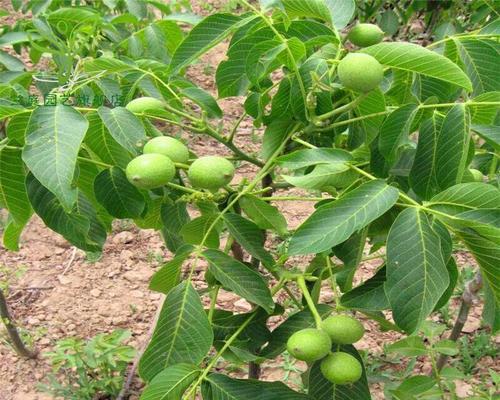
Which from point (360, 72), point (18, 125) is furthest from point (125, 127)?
point (360, 72)

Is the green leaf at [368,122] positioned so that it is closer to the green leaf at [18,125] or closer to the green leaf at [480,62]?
the green leaf at [480,62]

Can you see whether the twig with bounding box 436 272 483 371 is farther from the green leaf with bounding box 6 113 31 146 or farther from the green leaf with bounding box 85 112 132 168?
the green leaf with bounding box 6 113 31 146

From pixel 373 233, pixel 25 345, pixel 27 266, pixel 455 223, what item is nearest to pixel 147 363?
pixel 373 233

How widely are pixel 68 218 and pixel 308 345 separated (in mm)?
496

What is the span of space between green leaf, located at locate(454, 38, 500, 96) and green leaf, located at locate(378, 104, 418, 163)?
0.20 m

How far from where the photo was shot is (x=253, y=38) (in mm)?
1149

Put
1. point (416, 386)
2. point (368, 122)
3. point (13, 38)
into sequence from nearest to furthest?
1. point (368, 122)
2. point (416, 386)
3. point (13, 38)

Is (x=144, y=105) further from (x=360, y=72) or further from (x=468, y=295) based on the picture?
(x=468, y=295)

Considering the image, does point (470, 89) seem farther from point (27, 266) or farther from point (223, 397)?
point (27, 266)

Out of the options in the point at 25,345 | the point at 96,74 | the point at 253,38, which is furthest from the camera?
the point at 25,345

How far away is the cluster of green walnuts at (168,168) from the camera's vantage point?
39.5 inches

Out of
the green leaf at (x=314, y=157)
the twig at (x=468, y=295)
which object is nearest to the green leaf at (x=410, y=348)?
the twig at (x=468, y=295)

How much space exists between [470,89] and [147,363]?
752mm

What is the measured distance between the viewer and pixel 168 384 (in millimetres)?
1058
